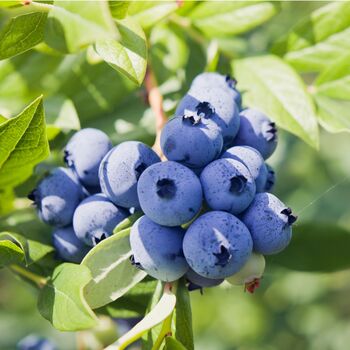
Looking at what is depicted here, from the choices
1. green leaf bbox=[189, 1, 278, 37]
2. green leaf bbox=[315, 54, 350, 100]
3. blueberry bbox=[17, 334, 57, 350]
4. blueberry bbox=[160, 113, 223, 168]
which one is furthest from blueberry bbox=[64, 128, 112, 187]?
blueberry bbox=[17, 334, 57, 350]

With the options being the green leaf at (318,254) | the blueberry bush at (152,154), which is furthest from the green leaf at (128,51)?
the green leaf at (318,254)

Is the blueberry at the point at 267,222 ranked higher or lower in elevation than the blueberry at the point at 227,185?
lower

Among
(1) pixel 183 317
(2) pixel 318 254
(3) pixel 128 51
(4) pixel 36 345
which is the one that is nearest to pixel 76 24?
(3) pixel 128 51

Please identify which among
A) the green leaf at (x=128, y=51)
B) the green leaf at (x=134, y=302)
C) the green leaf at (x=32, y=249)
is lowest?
the green leaf at (x=134, y=302)

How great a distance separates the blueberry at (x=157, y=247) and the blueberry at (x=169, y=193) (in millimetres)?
37

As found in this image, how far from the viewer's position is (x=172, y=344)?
150cm

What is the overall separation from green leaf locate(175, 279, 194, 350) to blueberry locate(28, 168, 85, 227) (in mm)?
333

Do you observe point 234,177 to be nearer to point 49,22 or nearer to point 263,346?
point 49,22

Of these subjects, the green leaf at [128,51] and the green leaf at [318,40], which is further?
the green leaf at [318,40]

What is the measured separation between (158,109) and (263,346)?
192cm

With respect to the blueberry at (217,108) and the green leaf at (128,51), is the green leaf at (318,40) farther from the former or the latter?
the green leaf at (128,51)

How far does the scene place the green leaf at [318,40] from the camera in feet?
6.63

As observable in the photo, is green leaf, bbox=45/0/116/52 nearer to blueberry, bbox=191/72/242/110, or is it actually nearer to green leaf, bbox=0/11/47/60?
green leaf, bbox=0/11/47/60

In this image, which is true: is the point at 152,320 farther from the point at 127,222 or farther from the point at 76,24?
the point at 76,24
